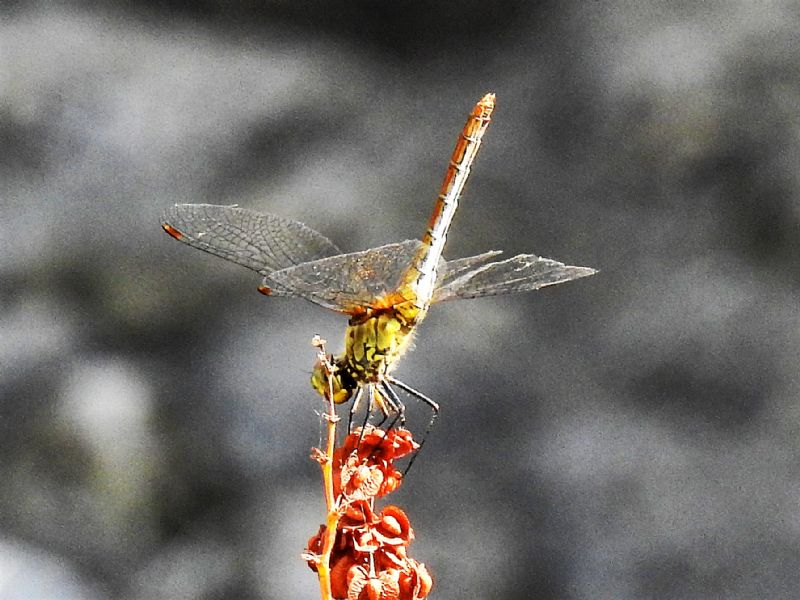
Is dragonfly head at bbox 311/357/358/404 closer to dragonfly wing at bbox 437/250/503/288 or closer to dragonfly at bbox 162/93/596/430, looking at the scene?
dragonfly at bbox 162/93/596/430

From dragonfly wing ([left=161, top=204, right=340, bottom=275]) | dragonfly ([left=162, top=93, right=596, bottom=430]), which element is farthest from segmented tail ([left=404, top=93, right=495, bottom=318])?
dragonfly wing ([left=161, top=204, right=340, bottom=275])

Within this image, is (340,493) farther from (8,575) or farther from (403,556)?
(8,575)

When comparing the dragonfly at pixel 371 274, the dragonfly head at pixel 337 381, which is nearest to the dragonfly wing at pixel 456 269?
the dragonfly at pixel 371 274

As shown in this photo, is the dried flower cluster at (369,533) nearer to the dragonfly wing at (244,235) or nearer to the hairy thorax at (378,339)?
the hairy thorax at (378,339)

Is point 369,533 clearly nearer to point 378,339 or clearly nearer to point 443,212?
point 378,339

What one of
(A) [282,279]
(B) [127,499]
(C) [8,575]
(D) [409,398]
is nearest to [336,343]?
(D) [409,398]

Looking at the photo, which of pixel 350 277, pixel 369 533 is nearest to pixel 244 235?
pixel 350 277

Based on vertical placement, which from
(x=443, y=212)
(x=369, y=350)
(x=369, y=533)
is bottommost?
(x=369, y=533)
